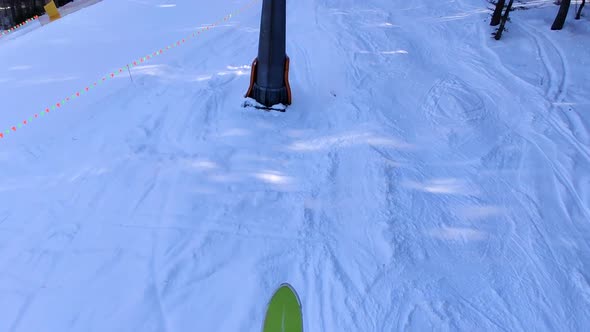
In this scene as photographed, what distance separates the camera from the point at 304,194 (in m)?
5.41

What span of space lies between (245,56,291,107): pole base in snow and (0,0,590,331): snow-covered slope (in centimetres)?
36

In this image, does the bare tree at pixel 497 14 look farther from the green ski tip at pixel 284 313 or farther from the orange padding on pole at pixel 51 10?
the orange padding on pole at pixel 51 10

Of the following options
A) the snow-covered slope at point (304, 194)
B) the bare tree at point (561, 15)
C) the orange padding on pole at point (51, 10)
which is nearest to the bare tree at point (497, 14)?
the bare tree at point (561, 15)

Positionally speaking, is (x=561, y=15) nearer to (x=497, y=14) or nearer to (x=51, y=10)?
(x=497, y=14)

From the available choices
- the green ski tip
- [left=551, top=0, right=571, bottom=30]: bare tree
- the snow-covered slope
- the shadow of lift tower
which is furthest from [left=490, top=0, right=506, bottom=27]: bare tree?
the green ski tip

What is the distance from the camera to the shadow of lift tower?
664 cm

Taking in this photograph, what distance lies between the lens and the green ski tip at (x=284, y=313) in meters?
3.85

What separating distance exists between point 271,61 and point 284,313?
14.8 ft

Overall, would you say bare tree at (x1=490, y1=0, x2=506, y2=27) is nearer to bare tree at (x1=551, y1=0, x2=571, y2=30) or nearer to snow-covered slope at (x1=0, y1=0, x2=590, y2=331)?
bare tree at (x1=551, y1=0, x2=571, y2=30)

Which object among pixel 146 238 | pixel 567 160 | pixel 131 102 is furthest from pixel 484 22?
pixel 146 238

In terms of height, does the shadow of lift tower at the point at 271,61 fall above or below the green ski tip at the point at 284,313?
above

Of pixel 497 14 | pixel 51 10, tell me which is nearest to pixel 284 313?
pixel 497 14

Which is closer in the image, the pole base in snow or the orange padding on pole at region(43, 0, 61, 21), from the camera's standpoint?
the pole base in snow

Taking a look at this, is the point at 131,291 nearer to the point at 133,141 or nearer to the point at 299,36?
the point at 133,141
